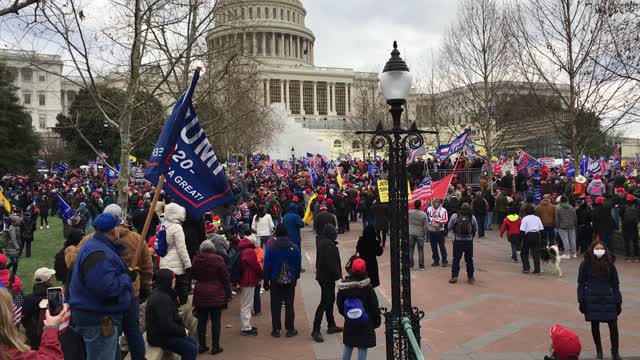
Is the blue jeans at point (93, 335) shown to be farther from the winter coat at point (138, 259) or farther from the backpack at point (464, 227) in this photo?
the backpack at point (464, 227)

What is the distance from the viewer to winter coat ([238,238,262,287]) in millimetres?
9039

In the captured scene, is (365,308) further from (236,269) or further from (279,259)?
(236,269)

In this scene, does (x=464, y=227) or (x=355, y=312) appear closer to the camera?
(x=355, y=312)

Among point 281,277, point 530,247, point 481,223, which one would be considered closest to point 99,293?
point 281,277

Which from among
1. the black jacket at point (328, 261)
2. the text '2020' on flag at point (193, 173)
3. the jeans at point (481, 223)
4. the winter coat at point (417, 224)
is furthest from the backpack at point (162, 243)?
the jeans at point (481, 223)

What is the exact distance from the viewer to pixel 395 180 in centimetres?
598

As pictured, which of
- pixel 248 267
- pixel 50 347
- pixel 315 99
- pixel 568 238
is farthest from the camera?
pixel 315 99

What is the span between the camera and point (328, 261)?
8.78 m

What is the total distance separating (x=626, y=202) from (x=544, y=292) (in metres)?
5.52

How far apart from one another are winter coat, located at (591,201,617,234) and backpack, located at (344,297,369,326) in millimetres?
9973

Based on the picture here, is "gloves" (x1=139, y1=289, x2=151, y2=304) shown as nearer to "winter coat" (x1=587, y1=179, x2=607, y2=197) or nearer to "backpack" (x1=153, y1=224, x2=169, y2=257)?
"backpack" (x1=153, y1=224, x2=169, y2=257)

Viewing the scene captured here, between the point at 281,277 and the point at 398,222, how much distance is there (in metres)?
3.38

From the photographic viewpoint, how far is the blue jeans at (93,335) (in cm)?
502

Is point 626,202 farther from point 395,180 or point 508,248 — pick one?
point 395,180
